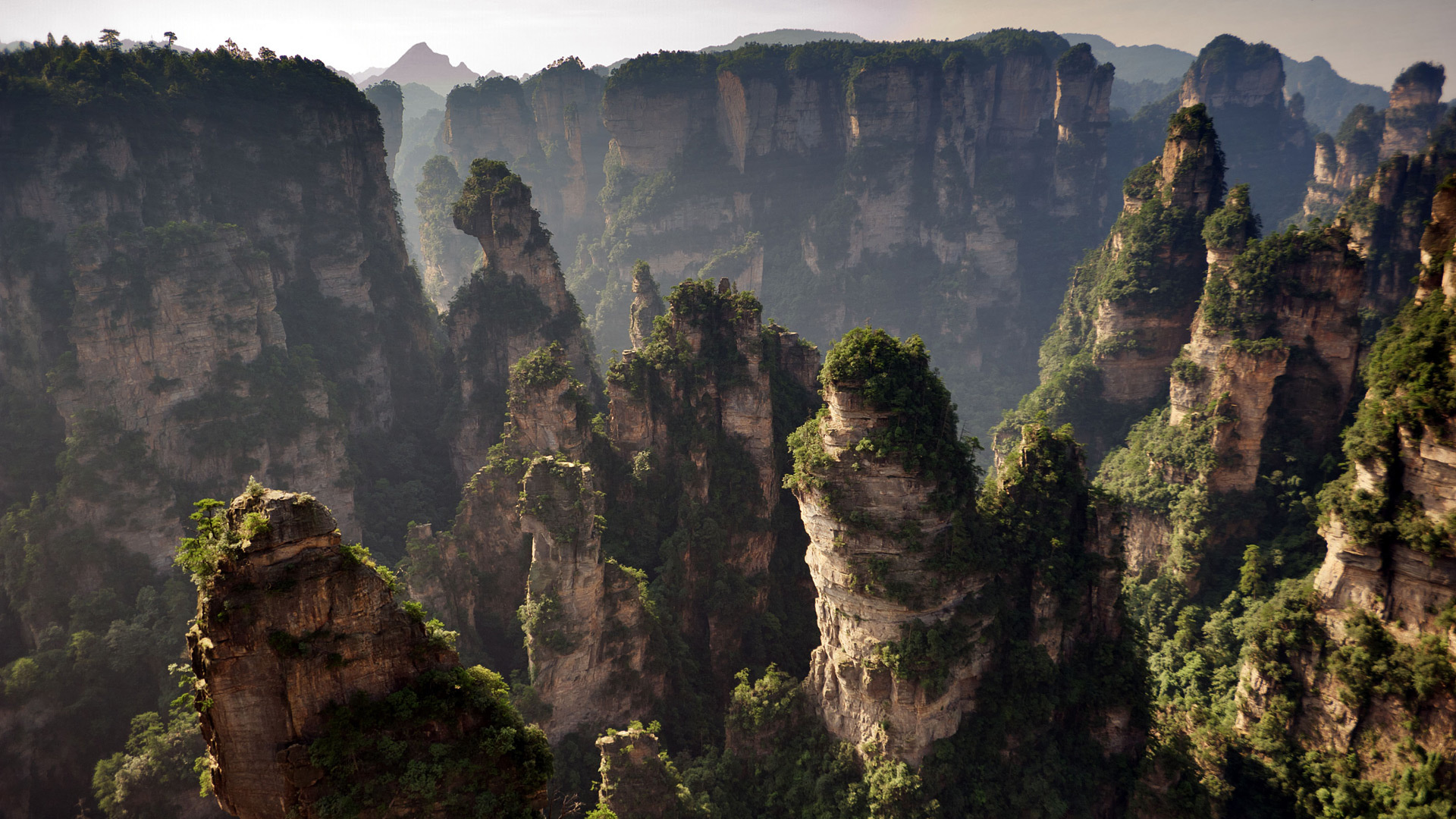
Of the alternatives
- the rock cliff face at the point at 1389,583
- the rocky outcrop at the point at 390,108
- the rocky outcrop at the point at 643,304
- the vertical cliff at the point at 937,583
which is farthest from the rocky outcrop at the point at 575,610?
the rocky outcrop at the point at 390,108

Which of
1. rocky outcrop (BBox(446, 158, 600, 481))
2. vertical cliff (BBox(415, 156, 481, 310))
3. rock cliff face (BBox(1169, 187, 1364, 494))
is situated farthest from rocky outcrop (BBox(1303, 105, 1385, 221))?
vertical cliff (BBox(415, 156, 481, 310))

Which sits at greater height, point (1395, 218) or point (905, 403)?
point (1395, 218)

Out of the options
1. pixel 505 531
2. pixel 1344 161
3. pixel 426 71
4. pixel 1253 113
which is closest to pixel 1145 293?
pixel 505 531

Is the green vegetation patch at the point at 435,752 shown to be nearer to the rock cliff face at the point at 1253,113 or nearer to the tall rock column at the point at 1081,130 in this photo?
the tall rock column at the point at 1081,130

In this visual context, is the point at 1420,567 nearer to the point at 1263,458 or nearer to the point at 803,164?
the point at 1263,458

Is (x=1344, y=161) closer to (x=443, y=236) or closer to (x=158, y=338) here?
(x=443, y=236)

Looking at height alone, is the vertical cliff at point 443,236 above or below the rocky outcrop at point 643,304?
above
